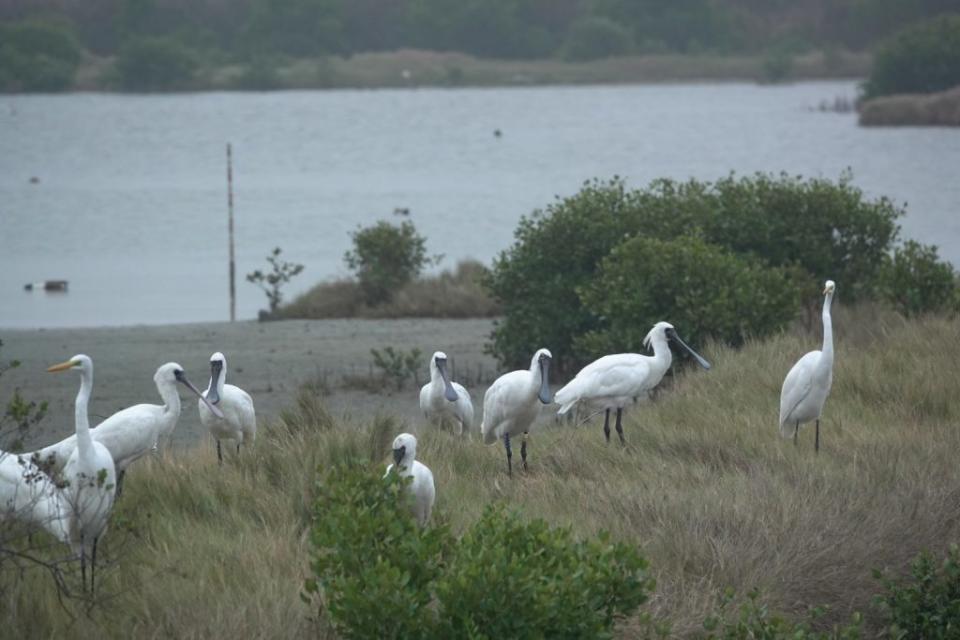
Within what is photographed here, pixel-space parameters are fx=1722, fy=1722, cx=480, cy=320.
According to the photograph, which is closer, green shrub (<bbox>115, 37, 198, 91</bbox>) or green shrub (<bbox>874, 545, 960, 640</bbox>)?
green shrub (<bbox>874, 545, 960, 640</bbox>)

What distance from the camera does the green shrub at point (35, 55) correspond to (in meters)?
90.8

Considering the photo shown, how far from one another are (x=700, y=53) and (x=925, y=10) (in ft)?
46.1

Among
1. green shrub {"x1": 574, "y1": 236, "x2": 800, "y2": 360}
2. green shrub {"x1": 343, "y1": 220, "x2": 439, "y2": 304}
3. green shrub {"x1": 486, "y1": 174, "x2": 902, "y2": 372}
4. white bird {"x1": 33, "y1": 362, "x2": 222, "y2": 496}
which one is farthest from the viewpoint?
green shrub {"x1": 343, "y1": 220, "x2": 439, "y2": 304}

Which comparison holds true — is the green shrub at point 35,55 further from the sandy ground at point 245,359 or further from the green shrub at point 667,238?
the green shrub at point 667,238

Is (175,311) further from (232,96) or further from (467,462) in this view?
(232,96)

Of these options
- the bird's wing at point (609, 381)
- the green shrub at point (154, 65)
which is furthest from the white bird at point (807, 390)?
the green shrub at point (154, 65)

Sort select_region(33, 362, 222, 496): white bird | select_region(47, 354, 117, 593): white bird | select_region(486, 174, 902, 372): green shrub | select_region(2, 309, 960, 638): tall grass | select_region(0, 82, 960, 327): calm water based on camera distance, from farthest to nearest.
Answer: select_region(0, 82, 960, 327): calm water, select_region(486, 174, 902, 372): green shrub, select_region(33, 362, 222, 496): white bird, select_region(47, 354, 117, 593): white bird, select_region(2, 309, 960, 638): tall grass

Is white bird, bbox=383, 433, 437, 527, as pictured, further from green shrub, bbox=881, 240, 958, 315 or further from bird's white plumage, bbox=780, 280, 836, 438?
green shrub, bbox=881, 240, 958, 315

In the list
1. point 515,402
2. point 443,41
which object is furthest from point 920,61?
point 515,402

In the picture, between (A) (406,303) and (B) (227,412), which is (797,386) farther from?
(A) (406,303)

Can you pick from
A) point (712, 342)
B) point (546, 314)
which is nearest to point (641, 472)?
point (712, 342)

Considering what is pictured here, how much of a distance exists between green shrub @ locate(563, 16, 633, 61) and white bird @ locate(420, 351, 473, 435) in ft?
279

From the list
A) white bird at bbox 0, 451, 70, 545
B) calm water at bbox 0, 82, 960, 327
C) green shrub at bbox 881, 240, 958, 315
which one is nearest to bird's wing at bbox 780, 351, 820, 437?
green shrub at bbox 881, 240, 958, 315

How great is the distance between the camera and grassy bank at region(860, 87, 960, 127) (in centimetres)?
6450
